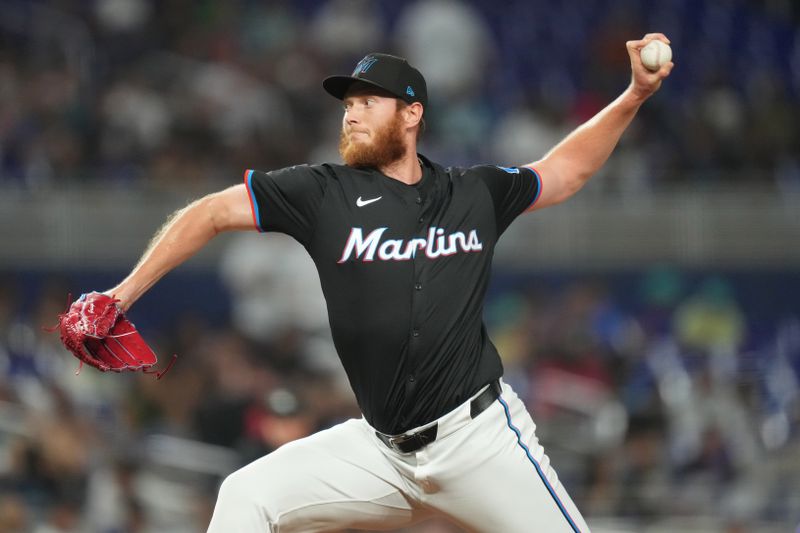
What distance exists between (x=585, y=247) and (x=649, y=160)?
4.02ft

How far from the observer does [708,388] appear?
29.9 feet

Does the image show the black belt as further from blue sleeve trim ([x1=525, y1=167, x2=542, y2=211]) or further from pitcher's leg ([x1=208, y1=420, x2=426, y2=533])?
blue sleeve trim ([x1=525, y1=167, x2=542, y2=211])

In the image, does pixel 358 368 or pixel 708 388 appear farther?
pixel 708 388

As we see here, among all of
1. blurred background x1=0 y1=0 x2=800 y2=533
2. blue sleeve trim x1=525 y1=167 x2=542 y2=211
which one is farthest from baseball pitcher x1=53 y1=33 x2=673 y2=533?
blurred background x1=0 y1=0 x2=800 y2=533

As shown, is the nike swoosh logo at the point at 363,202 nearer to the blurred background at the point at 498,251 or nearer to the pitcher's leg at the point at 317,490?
the pitcher's leg at the point at 317,490

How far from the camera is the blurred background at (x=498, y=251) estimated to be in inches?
307

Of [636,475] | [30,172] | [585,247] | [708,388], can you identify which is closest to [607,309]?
[585,247]

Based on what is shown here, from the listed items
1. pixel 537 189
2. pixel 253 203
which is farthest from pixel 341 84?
pixel 537 189

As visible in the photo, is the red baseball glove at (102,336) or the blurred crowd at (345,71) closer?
the red baseball glove at (102,336)

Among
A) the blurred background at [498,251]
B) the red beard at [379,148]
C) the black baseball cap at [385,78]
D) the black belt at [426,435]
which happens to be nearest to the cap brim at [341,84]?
the black baseball cap at [385,78]

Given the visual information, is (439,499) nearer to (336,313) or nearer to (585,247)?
(336,313)

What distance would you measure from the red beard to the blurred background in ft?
9.71

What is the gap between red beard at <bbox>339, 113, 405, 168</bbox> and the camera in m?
4.19

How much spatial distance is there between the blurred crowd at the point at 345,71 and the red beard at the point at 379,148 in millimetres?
6894
